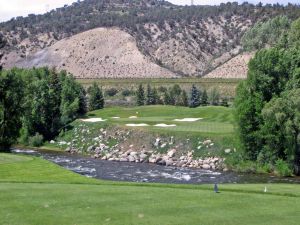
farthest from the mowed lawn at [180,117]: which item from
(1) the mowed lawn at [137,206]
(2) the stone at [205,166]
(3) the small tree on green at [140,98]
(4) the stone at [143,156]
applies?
(1) the mowed lawn at [137,206]

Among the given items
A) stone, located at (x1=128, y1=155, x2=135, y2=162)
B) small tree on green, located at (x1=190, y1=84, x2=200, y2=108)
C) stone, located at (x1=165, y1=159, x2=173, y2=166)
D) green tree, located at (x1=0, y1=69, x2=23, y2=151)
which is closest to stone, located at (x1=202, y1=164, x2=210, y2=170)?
stone, located at (x1=165, y1=159, x2=173, y2=166)

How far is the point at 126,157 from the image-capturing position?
5731 cm

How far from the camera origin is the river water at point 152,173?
4078 centimetres

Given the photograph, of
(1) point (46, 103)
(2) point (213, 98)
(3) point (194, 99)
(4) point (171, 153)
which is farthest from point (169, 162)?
(2) point (213, 98)

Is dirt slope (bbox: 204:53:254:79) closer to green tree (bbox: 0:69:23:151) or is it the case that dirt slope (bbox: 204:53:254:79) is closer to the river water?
green tree (bbox: 0:69:23:151)

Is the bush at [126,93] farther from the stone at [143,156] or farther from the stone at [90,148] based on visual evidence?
the stone at [143,156]

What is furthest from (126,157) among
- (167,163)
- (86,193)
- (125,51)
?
(125,51)

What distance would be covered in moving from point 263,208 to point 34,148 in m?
55.9

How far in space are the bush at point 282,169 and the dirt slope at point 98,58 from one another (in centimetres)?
12527

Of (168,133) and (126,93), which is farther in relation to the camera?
(126,93)

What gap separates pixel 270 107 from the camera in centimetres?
4347

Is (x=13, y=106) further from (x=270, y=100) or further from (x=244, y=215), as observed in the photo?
(x=244, y=215)

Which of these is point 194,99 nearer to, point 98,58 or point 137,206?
point 137,206

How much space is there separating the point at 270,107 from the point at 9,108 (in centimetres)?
2926
